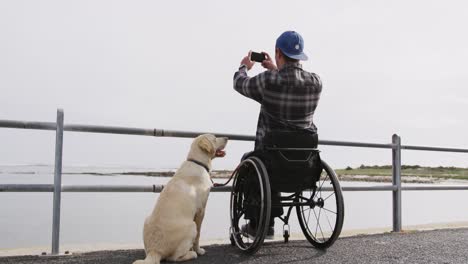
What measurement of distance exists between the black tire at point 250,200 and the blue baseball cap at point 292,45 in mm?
827

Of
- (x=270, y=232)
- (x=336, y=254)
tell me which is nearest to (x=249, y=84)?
(x=270, y=232)

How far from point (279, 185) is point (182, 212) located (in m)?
0.76

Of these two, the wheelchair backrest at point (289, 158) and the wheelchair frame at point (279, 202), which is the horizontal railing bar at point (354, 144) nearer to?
the wheelchair frame at point (279, 202)

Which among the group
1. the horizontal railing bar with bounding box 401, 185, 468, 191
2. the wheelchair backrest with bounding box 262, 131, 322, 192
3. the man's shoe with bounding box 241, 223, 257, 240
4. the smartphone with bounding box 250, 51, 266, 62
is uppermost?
the smartphone with bounding box 250, 51, 266, 62

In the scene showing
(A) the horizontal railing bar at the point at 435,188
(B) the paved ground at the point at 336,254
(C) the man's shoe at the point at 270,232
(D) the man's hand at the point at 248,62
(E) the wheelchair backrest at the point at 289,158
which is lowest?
(B) the paved ground at the point at 336,254

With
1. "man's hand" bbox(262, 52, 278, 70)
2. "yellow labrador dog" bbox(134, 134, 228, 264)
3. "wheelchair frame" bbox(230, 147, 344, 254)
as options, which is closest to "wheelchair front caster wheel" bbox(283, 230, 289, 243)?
"wheelchair frame" bbox(230, 147, 344, 254)

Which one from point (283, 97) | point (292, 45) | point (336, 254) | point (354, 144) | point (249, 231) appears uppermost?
point (292, 45)

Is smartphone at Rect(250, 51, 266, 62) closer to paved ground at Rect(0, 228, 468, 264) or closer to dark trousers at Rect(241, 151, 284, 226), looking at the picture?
dark trousers at Rect(241, 151, 284, 226)

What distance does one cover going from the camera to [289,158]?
140 inches

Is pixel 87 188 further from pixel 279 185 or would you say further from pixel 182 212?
pixel 279 185

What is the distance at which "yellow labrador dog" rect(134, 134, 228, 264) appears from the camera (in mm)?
3143

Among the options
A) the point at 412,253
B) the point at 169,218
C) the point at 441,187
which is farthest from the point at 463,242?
the point at 169,218

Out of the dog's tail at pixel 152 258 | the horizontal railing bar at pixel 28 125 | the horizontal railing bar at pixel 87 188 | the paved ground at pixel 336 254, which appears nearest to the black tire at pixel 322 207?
the paved ground at pixel 336 254

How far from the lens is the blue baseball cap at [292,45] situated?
3682 millimetres
